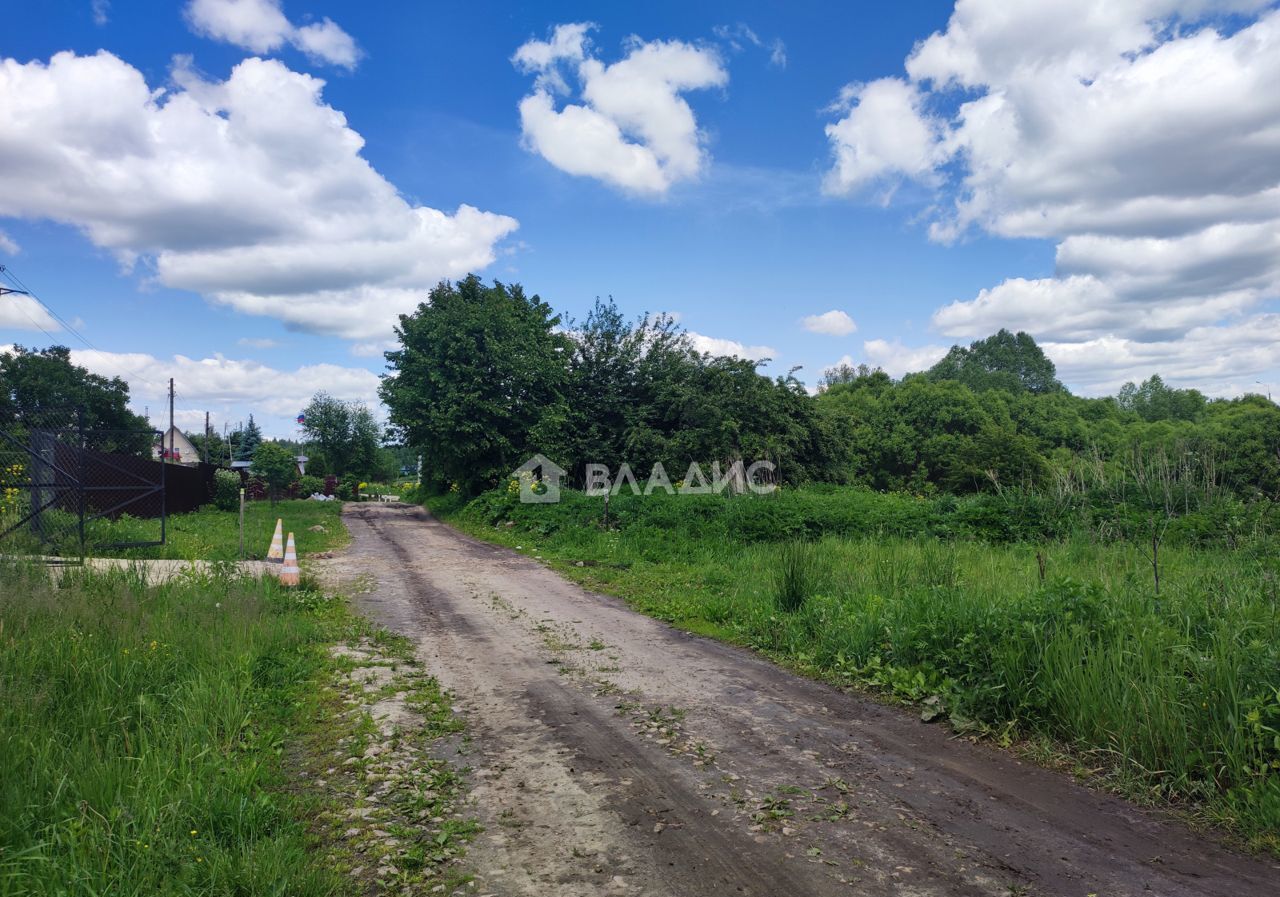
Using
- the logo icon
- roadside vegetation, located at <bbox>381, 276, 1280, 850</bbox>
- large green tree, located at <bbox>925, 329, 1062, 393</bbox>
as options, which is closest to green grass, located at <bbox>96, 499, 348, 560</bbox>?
roadside vegetation, located at <bbox>381, 276, 1280, 850</bbox>

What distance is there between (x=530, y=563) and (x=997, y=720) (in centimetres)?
1100

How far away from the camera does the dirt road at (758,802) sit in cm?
340

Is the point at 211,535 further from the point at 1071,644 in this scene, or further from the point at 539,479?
the point at 1071,644

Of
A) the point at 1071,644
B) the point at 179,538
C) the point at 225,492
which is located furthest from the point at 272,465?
the point at 1071,644

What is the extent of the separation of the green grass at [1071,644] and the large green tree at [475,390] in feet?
53.2

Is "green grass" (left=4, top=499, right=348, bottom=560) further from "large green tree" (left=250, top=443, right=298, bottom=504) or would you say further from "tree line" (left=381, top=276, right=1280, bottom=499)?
"large green tree" (left=250, top=443, right=298, bottom=504)

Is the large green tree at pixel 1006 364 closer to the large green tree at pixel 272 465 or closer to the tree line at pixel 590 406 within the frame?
the tree line at pixel 590 406

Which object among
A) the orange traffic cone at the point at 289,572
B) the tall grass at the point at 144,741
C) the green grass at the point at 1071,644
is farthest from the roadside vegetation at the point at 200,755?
the green grass at the point at 1071,644

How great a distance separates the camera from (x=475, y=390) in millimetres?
26766

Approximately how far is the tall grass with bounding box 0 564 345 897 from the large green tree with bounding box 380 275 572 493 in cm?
1890

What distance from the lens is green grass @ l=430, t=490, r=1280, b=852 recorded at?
4.27 metres

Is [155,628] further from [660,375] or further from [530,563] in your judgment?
[660,375]

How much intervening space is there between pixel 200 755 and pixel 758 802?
3.27m

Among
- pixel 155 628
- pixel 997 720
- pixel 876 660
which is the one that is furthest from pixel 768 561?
pixel 155 628
